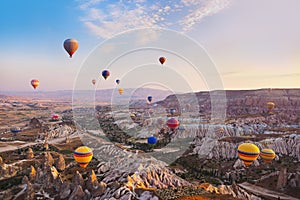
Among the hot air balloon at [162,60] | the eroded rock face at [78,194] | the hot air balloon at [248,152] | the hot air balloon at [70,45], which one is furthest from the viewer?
the hot air balloon at [162,60]

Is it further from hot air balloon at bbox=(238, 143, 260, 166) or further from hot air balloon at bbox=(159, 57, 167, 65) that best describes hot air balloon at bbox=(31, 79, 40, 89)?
hot air balloon at bbox=(238, 143, 260, 166)

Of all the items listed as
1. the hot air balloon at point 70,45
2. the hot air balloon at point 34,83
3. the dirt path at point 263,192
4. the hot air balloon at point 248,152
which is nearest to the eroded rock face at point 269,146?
the dirt path at point 263,192

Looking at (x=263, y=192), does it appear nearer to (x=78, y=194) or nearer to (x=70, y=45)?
(x=78, y=194)

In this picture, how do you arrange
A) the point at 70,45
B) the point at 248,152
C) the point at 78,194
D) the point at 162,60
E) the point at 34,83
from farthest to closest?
the point at 34,83, the point at 162,60, the point at 70,45, the point at 248,152, the point at 78,194

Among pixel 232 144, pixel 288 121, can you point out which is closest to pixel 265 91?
pixel 288 121

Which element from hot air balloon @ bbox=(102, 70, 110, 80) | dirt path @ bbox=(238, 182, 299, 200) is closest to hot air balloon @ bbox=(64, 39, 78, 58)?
hot air balloon @ bbox=(102, 70, 110, 80)

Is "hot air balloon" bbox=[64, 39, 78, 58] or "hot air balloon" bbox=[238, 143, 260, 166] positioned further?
"hot air balloon" bbox=[64, 39, 78, 58]

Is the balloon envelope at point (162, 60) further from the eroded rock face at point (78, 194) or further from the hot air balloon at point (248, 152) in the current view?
the eroded rock face at point (78, 194)

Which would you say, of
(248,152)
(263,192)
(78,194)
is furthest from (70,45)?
(263,192)

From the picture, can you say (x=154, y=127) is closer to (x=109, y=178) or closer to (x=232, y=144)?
(x=232, y=144)

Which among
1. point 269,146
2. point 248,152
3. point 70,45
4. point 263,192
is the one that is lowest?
point 263,192
